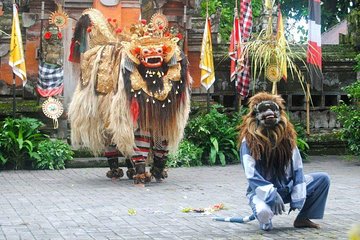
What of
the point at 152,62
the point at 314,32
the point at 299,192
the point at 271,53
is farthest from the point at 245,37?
the point at 299,192

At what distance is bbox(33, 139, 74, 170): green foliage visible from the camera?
14.6m

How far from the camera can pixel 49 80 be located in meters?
16.2

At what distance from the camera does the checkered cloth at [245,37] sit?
55.1ft

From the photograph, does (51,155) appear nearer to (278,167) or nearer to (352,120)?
(352,120)

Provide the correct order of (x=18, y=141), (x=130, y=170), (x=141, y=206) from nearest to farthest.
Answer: (x=141, y=206) < (x=130, y=170) < (x=18, y=141)

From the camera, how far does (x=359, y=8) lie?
1803 centimetres

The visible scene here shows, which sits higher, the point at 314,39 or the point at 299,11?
the point at 299,11

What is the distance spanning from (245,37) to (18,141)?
5569 mm

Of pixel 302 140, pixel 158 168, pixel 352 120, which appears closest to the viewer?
pixel 158 168

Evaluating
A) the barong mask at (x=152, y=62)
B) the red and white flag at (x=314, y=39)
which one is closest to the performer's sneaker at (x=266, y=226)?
the barong mask at (x=152, y=62)

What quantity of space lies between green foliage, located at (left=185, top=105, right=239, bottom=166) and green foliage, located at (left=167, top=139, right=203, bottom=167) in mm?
216

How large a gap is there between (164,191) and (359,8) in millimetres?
8629

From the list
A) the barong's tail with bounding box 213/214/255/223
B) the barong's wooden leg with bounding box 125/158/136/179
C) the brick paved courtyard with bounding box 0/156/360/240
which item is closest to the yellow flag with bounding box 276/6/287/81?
the brick paved courtyard with bounding box 0/156/360/240

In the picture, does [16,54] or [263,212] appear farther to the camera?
[16,54]
